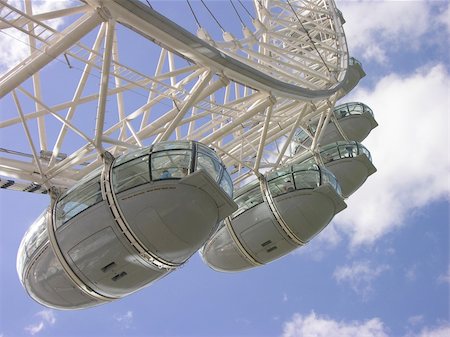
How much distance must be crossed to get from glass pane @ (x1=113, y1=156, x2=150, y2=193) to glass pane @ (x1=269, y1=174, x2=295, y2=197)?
6692mm

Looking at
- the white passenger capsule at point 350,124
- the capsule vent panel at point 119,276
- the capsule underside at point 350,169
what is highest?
the white passenger capsule at point 350,124

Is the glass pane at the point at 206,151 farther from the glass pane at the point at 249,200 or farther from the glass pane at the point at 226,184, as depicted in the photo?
the glass pane at the point at 249,200

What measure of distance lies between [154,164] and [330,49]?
1550cm

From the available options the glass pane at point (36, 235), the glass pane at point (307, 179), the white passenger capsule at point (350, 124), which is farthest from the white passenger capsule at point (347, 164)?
the glass pane at point (36, 235)

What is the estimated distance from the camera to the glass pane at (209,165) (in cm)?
1486

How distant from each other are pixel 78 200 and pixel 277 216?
7.06m

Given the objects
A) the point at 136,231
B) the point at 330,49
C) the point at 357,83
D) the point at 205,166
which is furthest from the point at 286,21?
the point at 136,231

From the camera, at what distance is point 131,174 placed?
14.4 meters

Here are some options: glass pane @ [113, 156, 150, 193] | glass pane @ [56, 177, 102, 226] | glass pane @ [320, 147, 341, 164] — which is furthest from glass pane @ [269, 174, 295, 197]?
glass pane @ [56, 177, 102, 226]

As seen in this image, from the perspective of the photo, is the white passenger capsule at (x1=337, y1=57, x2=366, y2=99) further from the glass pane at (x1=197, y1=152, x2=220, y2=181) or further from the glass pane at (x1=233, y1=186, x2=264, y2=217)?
the glass pane at (x1=197, y1=152, x2=220, y2=181)

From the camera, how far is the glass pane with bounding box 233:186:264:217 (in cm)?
2052

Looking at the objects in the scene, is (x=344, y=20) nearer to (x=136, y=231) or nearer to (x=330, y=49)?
(x=330, y=49)

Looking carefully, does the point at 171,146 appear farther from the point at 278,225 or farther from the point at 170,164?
the point at 278,225

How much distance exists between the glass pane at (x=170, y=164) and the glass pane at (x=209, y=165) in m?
0.26
